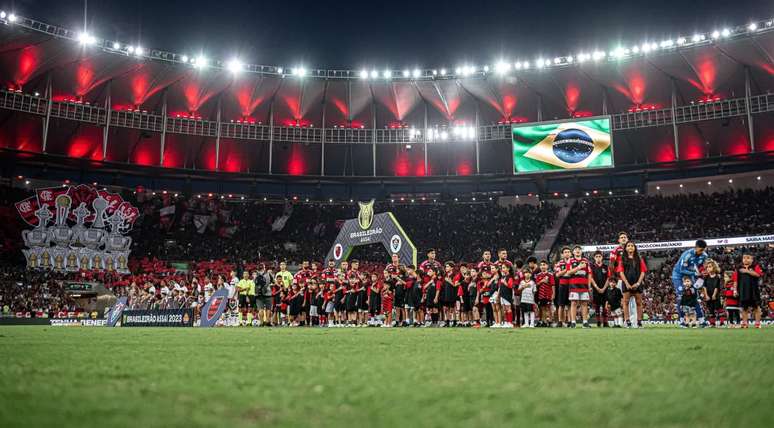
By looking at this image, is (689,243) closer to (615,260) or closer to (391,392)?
(615,260)

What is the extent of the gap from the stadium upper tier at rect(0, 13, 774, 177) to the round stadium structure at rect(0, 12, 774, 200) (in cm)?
11

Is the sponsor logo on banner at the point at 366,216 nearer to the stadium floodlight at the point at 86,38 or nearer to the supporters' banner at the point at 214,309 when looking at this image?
the supporters' banner at the point at 214,309

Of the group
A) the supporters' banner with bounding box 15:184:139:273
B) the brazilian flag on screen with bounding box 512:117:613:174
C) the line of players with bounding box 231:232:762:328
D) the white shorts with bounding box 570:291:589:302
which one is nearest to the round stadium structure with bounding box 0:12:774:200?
the supporters' banner with bounding box 15:184:139:273

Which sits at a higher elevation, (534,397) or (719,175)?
(719,175)

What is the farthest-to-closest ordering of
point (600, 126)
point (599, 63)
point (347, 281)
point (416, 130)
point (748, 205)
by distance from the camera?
point (416, 130) < point (599, 63) < point (748, 205) < point (600, 126) < point (347, 281)

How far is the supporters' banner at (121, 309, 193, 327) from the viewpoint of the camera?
61.3 ft

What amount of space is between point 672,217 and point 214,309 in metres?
34.0

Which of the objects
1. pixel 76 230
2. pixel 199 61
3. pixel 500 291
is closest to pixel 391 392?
pixel 500 291

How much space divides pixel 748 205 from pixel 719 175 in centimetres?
526

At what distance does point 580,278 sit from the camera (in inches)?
490

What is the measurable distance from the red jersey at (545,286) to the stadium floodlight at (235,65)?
33.5m

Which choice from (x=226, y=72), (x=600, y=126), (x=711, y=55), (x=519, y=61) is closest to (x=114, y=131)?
(x=226, y=72)

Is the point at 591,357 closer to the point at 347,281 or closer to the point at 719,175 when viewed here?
the point at 347,281

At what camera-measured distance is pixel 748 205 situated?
3906 centimetres
